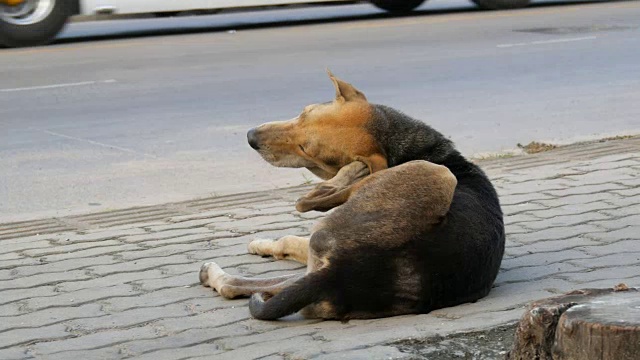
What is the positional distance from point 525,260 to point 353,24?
12303mm

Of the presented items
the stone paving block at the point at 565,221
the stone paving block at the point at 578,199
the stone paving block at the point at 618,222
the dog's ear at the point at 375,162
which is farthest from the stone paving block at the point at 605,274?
the stone paving block at the point at 578,199

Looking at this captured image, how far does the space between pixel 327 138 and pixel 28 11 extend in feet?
36.0

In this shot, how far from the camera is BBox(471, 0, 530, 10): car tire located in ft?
62.3

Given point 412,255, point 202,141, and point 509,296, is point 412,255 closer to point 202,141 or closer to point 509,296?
point 509,296

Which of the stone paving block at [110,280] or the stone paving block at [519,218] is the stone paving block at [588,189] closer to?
the stone paving block at [519,218]

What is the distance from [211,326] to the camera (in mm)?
4703

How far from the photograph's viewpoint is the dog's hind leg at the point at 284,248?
560cm

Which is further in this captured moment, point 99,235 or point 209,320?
point 99,235

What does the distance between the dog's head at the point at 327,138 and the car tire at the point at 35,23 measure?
10.6 m

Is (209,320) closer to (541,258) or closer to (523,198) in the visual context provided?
(541,258)

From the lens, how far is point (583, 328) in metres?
3.53

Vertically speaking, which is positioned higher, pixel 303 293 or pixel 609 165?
pixel 303 293

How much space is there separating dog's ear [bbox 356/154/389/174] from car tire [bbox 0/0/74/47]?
10.9 m

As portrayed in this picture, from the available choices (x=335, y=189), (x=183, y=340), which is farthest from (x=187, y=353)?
(x=335, y=189)
